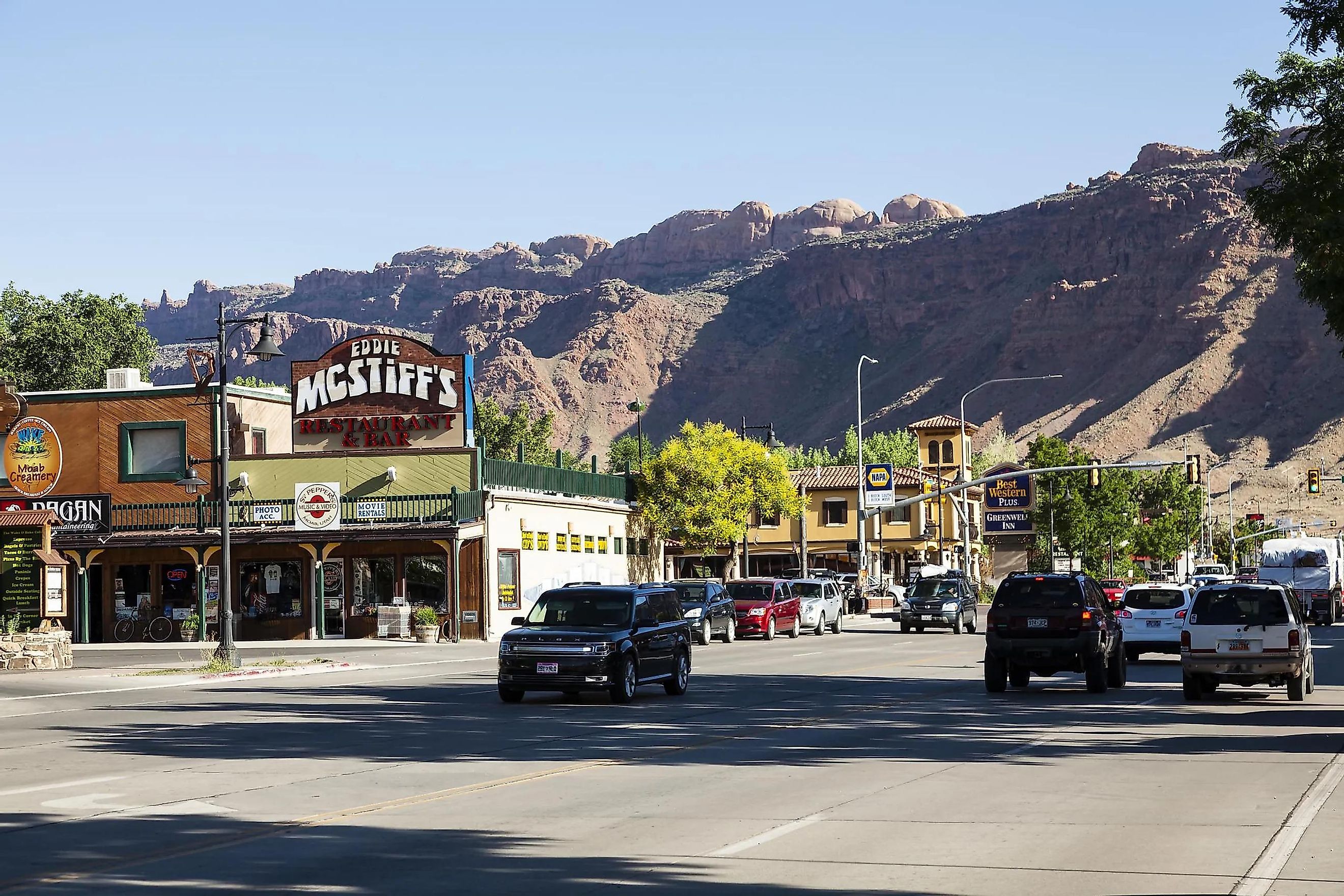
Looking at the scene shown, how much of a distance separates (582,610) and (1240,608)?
10182 millimetres

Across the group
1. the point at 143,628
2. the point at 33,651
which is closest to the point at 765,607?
the point at 143,628

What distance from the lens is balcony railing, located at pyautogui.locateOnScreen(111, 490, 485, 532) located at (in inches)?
2032

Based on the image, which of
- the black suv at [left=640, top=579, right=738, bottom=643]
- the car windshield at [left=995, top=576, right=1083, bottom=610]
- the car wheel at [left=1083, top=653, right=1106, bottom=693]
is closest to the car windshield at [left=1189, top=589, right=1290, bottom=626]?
the car wheel at [left=1083, top=653, right=1106, bottom=693]

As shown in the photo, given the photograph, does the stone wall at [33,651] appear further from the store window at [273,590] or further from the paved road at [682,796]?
the store window at [273,590]

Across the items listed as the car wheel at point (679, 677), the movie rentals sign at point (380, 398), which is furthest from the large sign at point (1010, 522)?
the car wheel at point (679, 677)

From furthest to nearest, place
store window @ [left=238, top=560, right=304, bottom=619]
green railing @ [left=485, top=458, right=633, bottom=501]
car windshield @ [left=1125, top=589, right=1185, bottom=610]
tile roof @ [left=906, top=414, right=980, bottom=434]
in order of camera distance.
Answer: tile roof @ [left=906, top=414, right=980, bottom=434] < green railing @ [left=485, top=458, right=633, bottom=501] < store window @ [left=238, top=560, right=304, bottom=619] < car windshield @ [left=1125, top=589, right=1185, bottom=610]

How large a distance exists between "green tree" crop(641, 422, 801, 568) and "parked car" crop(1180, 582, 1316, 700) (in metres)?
44.5

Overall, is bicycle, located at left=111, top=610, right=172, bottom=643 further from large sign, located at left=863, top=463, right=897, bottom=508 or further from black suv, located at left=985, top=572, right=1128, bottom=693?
black suv, located at left=985, top=572, right=1128, bottom=693

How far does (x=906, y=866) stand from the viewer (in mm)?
10438

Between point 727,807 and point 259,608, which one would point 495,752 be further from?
point 259,608

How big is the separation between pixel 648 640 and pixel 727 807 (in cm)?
1235

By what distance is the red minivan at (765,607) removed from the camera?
50.5 m

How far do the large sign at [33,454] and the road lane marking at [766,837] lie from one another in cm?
4378

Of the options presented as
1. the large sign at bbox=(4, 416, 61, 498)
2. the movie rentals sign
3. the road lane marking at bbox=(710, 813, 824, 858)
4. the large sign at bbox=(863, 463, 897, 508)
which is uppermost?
the movie rentals sign
